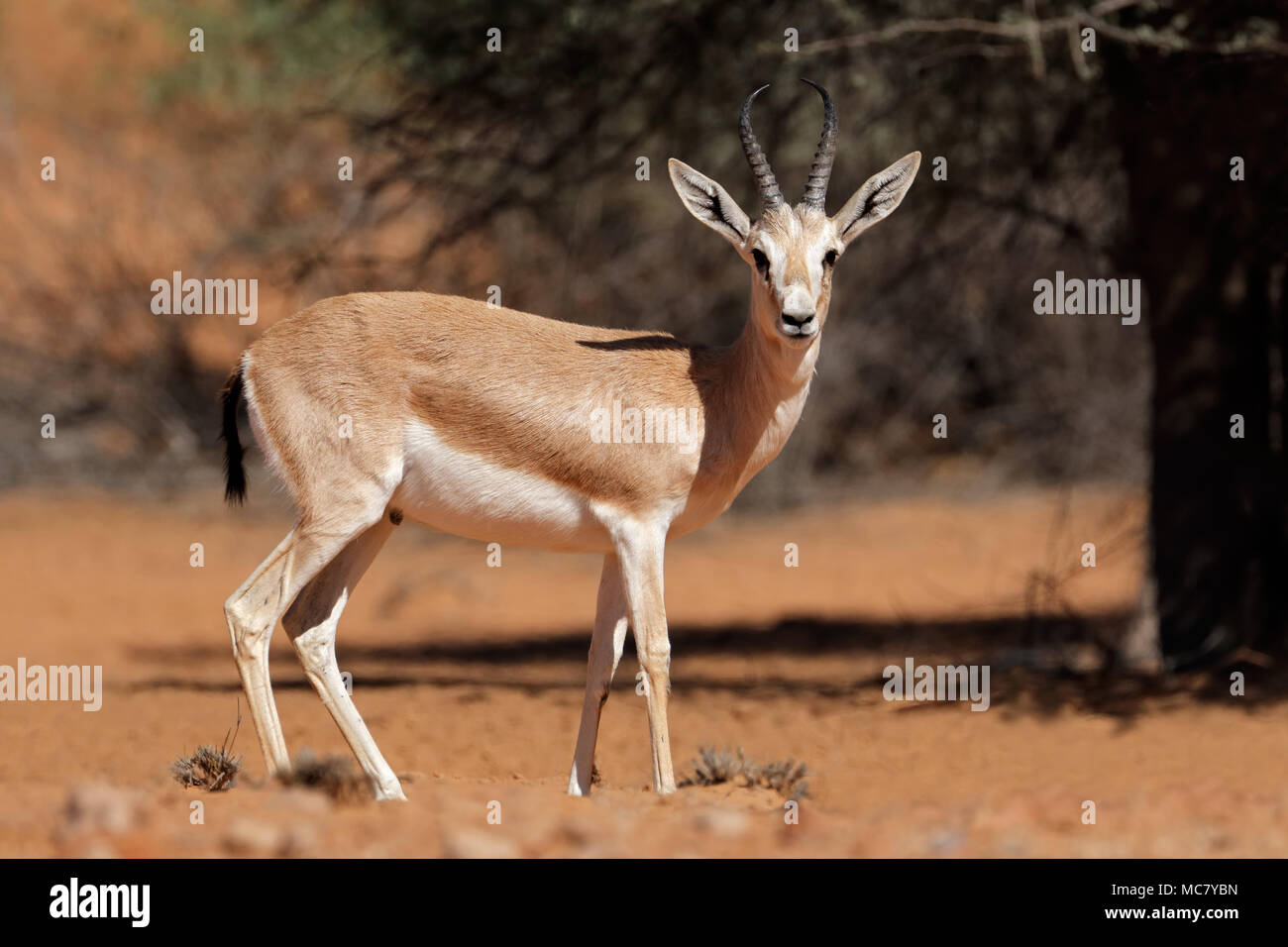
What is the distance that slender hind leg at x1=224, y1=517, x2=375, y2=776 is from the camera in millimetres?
6715

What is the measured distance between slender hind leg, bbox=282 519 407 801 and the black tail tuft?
0.66 meters

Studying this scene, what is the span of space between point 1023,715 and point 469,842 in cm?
524

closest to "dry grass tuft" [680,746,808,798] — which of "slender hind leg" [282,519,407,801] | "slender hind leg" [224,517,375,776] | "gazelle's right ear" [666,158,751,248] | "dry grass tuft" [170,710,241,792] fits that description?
"slender hind leg" [282,519,407,801]

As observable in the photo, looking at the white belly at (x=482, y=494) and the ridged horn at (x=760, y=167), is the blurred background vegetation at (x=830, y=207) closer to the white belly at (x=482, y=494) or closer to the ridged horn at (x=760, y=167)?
the ridged horn at (x=760, y=167)

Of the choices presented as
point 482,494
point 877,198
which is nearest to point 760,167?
point 877,198

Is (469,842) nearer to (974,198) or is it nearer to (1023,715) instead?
(1023,715)

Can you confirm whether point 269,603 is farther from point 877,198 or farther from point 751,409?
point 877,198

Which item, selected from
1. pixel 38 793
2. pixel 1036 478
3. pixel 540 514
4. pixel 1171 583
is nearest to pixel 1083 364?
pixel 1036 478

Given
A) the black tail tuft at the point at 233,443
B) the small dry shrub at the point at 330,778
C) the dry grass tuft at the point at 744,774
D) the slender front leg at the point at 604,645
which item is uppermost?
the black tail tuft at the point at 233,443

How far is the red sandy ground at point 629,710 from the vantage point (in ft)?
18.3

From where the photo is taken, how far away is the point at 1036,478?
68.2ft

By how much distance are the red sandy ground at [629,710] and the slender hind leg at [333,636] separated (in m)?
0.24

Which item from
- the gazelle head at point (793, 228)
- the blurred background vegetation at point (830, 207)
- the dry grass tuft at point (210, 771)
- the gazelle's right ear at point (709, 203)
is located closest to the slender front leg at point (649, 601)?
the gazelle head at point (793, 228)

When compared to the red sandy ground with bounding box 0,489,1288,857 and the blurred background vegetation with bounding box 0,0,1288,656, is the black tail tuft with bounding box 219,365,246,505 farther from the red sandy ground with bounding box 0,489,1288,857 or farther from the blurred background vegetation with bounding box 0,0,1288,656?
A: the blurred background vegetation with bounding box 0,0,1288,656
